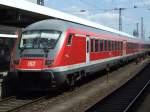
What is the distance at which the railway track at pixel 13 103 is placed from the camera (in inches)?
506

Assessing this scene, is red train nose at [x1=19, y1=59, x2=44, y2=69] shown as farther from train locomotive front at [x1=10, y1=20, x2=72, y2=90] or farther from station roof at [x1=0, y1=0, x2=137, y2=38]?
station roof at [x1=0, y1=0, x2=137, y2=38]

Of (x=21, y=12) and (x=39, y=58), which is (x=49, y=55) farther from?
(x=21, y=12)

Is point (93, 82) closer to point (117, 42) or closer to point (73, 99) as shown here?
point (73, 99)

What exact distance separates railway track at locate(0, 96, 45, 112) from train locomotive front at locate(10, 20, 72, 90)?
0.53 m

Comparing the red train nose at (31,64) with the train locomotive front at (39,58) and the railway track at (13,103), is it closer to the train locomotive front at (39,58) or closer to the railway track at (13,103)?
the train locomotive front at (39,58)

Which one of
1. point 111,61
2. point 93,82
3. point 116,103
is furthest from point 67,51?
point 111,61

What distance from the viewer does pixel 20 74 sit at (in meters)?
14.4

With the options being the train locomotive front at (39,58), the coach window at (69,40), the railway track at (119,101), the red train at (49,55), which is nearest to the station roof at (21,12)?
the red train at (49,55)

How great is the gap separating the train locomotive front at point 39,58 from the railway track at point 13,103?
529 millimetres

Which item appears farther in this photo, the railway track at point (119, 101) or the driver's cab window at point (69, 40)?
the driver's cab window at point (69, 40)

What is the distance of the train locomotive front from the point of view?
1418cm

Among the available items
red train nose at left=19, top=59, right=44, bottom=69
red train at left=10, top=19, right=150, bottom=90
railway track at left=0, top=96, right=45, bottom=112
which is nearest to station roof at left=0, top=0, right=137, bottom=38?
red train at left=10, top=19, right=150, bottom=90

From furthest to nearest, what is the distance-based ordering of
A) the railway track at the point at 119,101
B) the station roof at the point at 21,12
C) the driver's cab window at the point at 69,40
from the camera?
the driver's cab window at the point at 69,40
the station roof at the point at 21,12
the railway track at the point at 119,101

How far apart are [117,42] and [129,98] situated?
1429 centimetres
